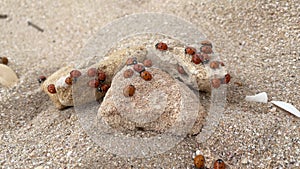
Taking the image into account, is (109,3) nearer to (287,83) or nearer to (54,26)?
(54,26)

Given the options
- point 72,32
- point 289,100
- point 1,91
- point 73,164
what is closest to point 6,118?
point 1,91

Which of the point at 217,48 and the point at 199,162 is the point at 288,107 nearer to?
the point at 199,162

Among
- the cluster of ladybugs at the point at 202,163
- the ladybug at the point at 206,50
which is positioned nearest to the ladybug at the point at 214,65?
the ladybug at the point at 206,50

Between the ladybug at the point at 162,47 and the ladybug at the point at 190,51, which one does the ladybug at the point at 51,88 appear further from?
the ladybug at the point at 190,51

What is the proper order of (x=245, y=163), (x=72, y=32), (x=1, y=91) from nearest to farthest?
(x=245, y=163)
(x=1, y=91)
(x=72, y=32)

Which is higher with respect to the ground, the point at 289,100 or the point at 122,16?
the point at 122,16

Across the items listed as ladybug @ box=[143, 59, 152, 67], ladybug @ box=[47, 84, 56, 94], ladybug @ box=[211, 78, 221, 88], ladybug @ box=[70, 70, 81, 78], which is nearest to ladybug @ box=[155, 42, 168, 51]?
ladybug @ box=[143, 59, 152, 67]

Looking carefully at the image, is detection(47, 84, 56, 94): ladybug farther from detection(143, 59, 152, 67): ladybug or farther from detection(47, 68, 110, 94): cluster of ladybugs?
detection(143, 59, 152, 67): ladybug
